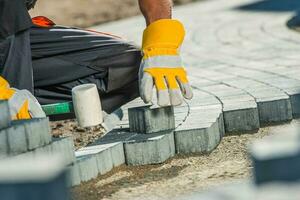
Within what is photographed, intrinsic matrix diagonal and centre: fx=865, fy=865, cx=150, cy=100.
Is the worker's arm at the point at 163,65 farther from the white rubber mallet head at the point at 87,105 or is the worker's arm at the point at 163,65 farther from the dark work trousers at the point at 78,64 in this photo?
the dark work trousers at the point at 78,64

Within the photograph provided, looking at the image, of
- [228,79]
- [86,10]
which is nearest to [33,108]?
[228,79]

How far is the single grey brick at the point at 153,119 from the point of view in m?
4.64

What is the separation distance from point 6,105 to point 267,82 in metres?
2.88

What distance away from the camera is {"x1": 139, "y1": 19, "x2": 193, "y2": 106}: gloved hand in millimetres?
4660

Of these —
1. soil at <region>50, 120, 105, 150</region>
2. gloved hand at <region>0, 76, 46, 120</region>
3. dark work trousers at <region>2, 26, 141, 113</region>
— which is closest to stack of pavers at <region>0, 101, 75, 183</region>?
gloved hand at <region>0, 76, 46, 120</region>

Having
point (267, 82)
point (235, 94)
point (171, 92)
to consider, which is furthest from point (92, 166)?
point (267, 82)

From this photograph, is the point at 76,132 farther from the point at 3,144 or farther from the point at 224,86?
Answer: the point at 3,144

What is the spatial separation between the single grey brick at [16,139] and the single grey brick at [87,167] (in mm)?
377

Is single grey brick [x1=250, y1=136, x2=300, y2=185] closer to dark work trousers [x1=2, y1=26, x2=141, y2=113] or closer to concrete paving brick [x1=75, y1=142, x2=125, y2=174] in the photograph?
concrete paving brick [x1=75, y1=142, x2=125, y2=174]

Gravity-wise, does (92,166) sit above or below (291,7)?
below

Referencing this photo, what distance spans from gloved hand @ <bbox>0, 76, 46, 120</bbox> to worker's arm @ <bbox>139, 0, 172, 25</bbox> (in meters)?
0.94

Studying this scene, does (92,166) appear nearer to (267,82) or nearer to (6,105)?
(6,105)

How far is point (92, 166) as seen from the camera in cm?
420

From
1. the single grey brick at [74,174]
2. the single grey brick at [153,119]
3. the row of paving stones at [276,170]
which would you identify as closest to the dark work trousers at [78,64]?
the single grey brick at [153,119]
